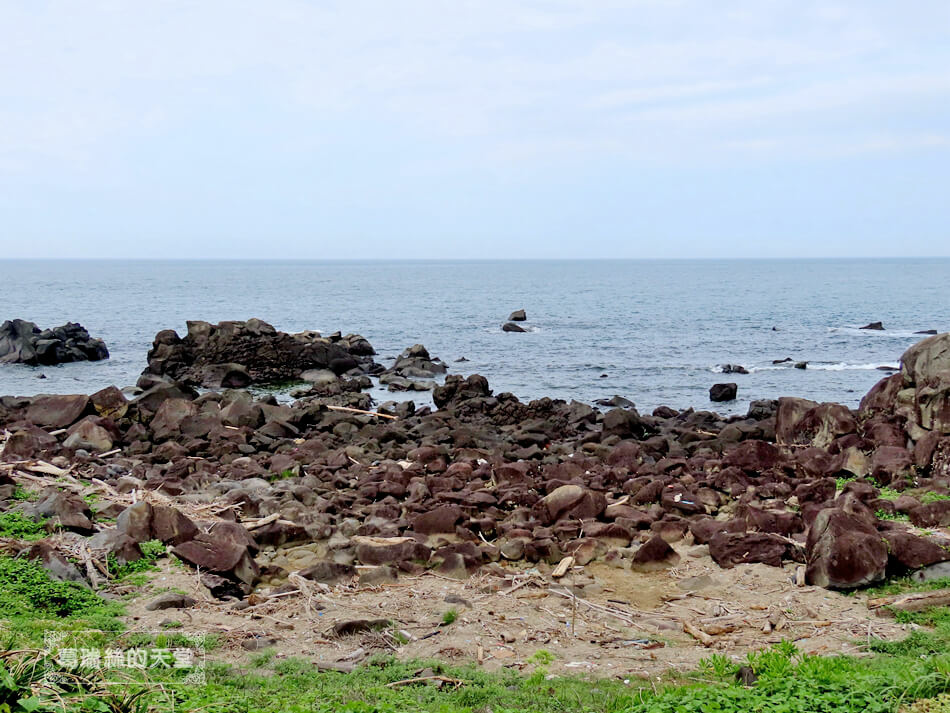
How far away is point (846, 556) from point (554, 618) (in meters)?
3.50

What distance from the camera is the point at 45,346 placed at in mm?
44156

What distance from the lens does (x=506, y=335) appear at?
56969mm

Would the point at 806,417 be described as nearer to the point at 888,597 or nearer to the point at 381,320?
the point at 888,597

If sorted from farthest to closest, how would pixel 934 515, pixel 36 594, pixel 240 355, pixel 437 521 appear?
pixel 240 355, pixel 437 521, pixel 934 515, pixel 36 594

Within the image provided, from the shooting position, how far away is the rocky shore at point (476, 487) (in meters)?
10.6

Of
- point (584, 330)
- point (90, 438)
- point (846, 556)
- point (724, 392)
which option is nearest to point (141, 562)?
point (846, 556)

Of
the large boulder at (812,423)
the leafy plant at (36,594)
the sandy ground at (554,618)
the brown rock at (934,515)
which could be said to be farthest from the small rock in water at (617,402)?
the leafy plant at (36,594)

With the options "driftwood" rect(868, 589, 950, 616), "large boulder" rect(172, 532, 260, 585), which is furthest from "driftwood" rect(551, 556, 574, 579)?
"large boulder" rect(172, 532, 260, 585)

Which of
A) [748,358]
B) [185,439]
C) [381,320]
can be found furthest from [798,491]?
[381,320]

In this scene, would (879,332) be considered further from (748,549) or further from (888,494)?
(748,549)

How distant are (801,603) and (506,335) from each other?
157 feet

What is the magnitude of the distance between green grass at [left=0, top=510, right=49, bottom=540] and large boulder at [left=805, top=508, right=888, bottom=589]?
9.75 m

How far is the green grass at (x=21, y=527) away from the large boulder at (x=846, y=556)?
384 inches

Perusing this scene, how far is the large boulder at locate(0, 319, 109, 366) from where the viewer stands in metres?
44.2
